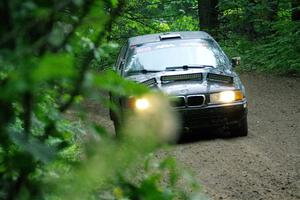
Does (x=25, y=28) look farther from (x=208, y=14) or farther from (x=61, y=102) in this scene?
(x=208, y=14)

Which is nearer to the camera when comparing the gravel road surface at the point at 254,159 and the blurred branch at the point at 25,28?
the blurred branch at the point at 25,28

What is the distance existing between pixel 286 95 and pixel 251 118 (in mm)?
3704

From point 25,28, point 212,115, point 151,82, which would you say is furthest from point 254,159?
point 25,28

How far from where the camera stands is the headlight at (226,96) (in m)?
9.14

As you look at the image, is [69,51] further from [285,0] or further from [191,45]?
[285,0]

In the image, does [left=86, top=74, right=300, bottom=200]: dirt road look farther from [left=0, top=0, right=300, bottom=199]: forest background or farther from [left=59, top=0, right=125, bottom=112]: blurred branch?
[left=59, top=0, right=125, bottom=112]: blurred branch

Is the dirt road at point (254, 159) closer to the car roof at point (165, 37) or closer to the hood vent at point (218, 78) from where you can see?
the hood vent at point (218, 78)

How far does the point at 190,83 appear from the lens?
9.27 meters

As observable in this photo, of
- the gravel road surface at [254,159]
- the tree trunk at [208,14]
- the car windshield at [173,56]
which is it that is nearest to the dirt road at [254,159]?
the gravel road surface at [254,159]

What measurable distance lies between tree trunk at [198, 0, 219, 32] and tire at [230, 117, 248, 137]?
14056 mm

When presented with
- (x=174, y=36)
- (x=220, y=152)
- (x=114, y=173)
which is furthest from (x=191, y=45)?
(x=114, y=173)

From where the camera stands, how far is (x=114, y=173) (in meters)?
1.70

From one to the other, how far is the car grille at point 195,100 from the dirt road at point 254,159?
676 millimetres

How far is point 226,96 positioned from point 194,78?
2.06ft
